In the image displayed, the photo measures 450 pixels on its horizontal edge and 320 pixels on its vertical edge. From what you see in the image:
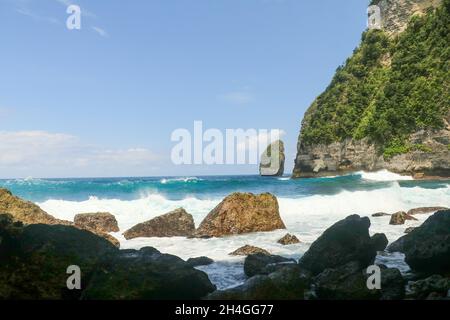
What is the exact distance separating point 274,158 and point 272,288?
116271mm

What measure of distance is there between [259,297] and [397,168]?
61.8m

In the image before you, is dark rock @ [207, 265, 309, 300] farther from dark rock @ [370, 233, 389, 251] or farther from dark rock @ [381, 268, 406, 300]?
dark rock @ [370, 233, 389, 251]

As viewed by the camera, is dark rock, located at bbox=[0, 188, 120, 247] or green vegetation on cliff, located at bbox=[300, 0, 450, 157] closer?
dark rock, located at bbox=[0, 188, 120, 247]

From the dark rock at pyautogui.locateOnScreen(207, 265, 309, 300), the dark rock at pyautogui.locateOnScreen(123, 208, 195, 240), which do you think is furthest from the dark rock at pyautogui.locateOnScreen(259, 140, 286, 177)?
the dark rock at pyautogui.locateOnScreen(207, 265, 309, 300)

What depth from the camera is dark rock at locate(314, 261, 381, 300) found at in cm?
738

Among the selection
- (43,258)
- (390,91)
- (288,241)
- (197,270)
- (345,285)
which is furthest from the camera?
(390,91)

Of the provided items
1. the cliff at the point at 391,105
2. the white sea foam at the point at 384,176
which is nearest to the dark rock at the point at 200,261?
the white sea foam at the point at 384,176

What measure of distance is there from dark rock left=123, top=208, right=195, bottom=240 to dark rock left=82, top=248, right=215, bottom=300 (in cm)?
910

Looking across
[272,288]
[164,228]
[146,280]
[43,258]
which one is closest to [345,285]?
[272,288]

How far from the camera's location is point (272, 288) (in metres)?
7.16

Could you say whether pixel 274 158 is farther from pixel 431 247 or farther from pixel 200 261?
pixel 431 247

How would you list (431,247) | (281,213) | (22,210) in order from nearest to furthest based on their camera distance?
(431,247)
(22,210)
(281,213)

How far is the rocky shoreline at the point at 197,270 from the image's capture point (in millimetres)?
7375

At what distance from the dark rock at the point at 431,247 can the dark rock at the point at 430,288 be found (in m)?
1.37
